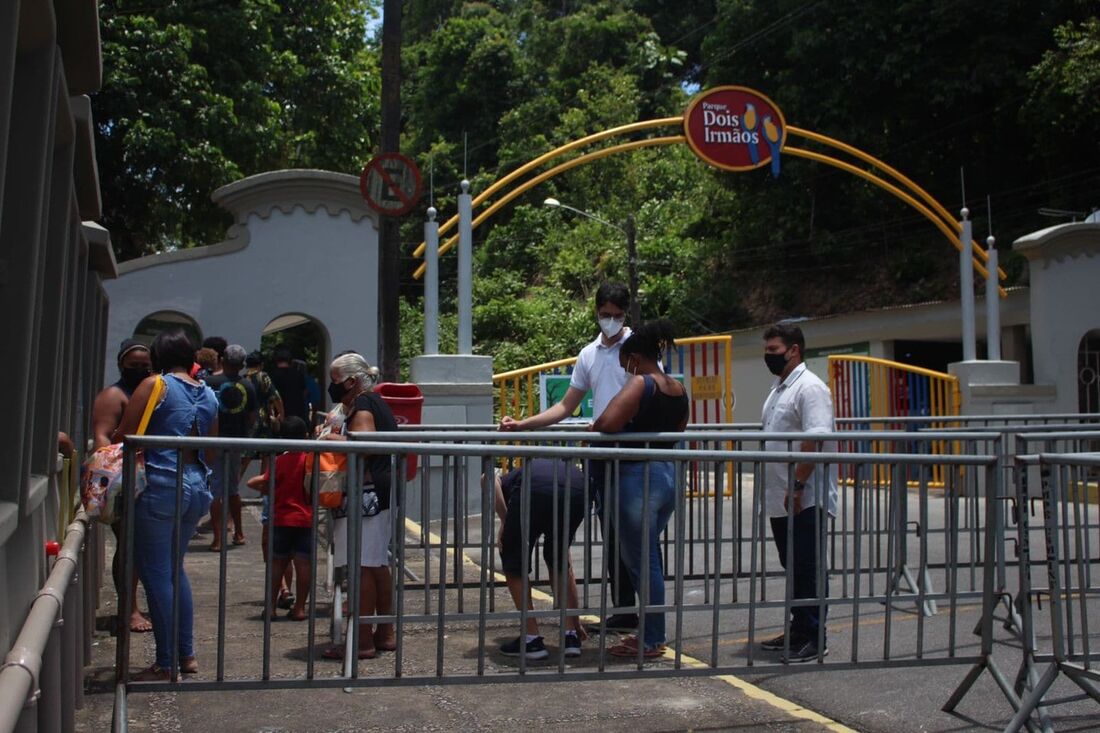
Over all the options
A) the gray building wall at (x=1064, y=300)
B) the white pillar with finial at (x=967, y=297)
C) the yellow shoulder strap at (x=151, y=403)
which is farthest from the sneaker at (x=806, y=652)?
the gray building wall at (x=1064, y=300)

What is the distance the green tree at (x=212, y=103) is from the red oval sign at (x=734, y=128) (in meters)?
11.3

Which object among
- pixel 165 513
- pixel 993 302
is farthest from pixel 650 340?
pixel 993 302

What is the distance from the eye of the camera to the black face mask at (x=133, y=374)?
6.95 metres

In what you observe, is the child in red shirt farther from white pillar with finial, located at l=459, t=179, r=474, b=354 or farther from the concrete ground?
white pillar with finial, located at l=459, t=179, r=474, b=354

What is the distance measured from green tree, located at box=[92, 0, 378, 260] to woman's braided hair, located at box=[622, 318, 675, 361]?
17.8 m

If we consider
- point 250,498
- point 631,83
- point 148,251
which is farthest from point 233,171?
point 631,83

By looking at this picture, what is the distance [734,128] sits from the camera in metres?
15.5

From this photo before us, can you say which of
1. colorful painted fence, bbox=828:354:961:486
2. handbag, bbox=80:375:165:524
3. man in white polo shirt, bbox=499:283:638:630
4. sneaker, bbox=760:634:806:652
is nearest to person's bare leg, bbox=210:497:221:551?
man in white polo shirt, bbox=499:283:638:630

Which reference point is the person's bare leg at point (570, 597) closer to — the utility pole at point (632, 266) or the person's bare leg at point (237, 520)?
the person's bare leg at point (237, 520)

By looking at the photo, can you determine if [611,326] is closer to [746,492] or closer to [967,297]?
[746,492]

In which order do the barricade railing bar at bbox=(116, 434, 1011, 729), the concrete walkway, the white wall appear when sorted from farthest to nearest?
the white wall
the concrete walkway
the barricade railing bar at bbox=(116, 434, 1011, 729)

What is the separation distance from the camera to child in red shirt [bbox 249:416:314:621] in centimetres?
734

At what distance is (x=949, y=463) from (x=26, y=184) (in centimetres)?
405

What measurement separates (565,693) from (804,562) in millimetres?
1379
